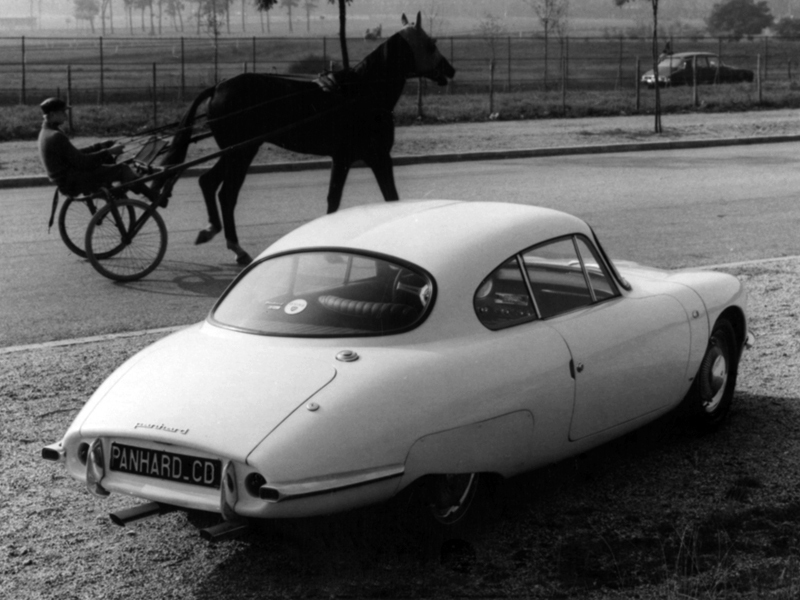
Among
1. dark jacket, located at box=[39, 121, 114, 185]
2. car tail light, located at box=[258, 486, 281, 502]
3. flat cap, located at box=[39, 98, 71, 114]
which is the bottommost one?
car tail light, located at box=[258, 486, 281, 502]

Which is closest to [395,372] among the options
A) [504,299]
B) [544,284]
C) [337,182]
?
[504,299]

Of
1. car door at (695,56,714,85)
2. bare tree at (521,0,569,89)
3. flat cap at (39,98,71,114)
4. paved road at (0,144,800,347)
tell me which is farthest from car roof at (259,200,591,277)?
car door at (695,56,714,85)

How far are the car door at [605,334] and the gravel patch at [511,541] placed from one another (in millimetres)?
368

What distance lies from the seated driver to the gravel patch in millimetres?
5064

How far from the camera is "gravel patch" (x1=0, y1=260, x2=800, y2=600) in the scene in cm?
434

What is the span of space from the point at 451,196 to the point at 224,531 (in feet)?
40.0

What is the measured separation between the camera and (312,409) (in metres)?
4.22

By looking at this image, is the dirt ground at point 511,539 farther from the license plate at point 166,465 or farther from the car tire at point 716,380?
the license plate at point 166,465

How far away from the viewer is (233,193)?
11531 millimetres

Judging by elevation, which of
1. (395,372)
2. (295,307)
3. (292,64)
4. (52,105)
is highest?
(292,64)

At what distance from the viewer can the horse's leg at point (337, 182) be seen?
11383 mm

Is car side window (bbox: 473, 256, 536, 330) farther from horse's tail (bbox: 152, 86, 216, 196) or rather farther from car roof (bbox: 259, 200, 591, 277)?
horse's tail (bbox: 152, 86, 216, 196)

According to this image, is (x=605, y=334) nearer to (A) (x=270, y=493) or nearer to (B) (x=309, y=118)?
(A) (x=270, y=493)

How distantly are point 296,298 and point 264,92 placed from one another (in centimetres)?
685
